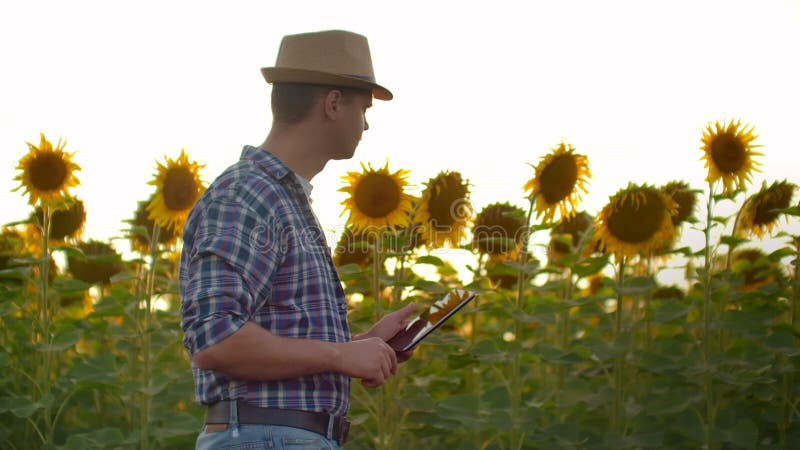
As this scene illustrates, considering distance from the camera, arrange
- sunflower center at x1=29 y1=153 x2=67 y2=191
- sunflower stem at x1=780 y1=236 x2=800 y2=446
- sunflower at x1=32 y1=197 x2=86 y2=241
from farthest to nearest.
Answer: sunflower at x1=32 y1=197 x2=86 y2=241, sunflower center at x1=29 y1=153 x2=67 y2=191, sunflower stem at x1=780 y1=236 x2=800 y2=446

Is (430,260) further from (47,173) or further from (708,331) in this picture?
(47,173)

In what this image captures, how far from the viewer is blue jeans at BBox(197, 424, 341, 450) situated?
2.45m

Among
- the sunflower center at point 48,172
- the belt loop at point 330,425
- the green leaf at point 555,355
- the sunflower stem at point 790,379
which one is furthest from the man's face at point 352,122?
the sunflower center at point 48,172

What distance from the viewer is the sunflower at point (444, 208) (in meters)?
5.34

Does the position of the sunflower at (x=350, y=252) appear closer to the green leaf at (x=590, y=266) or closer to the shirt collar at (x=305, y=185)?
the green leaf at (x=590, y=266)

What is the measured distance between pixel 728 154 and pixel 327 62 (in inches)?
141

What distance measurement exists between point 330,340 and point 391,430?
254cm

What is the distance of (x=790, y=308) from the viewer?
596cm

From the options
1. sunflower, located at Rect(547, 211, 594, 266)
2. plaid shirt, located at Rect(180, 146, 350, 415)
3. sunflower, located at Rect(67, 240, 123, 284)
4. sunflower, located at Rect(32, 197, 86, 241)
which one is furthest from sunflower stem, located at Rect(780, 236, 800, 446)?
sunflower, located at Rect(32, 197, 86, 241)

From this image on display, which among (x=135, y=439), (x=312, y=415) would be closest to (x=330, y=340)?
(x=312, y=415)

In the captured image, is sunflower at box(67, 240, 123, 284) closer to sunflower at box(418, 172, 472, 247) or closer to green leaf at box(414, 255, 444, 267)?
sunflower at box(418, 172, 472, 247)

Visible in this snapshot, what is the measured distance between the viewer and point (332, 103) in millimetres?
2777

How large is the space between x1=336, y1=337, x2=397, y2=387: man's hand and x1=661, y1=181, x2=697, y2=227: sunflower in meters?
3.86

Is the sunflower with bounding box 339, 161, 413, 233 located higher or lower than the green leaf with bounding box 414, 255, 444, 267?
higher
